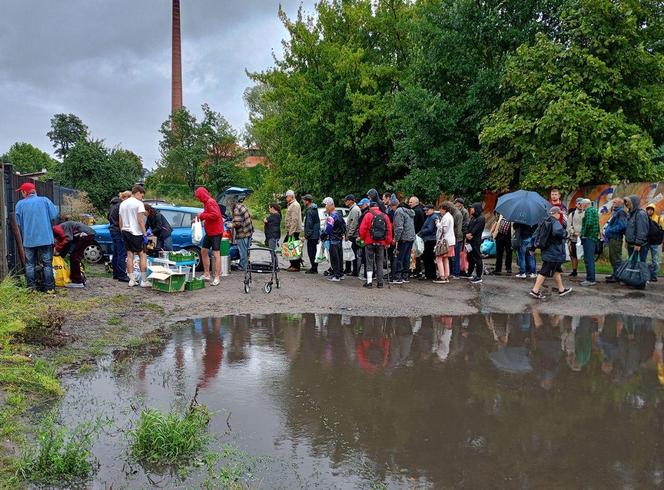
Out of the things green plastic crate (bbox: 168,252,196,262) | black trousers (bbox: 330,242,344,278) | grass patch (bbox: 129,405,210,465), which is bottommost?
grass patch (bbox: 129,405,210,465)

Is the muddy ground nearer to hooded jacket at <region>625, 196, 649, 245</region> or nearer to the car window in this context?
hooded jacket at <region>625, 196, 649, 245</region>

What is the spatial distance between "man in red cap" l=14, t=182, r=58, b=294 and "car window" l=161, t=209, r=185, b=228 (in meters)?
4.28

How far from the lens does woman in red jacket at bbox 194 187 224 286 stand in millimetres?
11031

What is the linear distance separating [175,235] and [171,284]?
3377 mm

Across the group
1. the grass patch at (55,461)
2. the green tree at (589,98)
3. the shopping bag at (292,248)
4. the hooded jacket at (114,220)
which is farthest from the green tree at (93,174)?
the grass patch at (55,461)

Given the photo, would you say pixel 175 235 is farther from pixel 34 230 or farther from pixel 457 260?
pixel 457 260

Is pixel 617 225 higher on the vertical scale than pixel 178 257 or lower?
higher

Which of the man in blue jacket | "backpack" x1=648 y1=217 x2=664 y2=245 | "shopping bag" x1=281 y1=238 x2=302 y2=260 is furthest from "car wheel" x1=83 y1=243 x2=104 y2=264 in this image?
"backpack" x1=648 y1=217 x2=664 y2=245

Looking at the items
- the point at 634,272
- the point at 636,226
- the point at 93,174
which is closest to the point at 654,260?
the point at 634,272

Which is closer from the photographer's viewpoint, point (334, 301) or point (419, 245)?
point (334, 301)

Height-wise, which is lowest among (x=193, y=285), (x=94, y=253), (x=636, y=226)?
(x=193, y=285)

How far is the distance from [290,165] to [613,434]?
23.3m

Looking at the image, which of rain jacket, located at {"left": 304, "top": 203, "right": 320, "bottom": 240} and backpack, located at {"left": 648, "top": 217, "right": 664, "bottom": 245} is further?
rain jacket, located at {"left": 304, "top": 203, "right": 320, "bottom": 240}

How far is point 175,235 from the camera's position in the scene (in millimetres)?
13609
